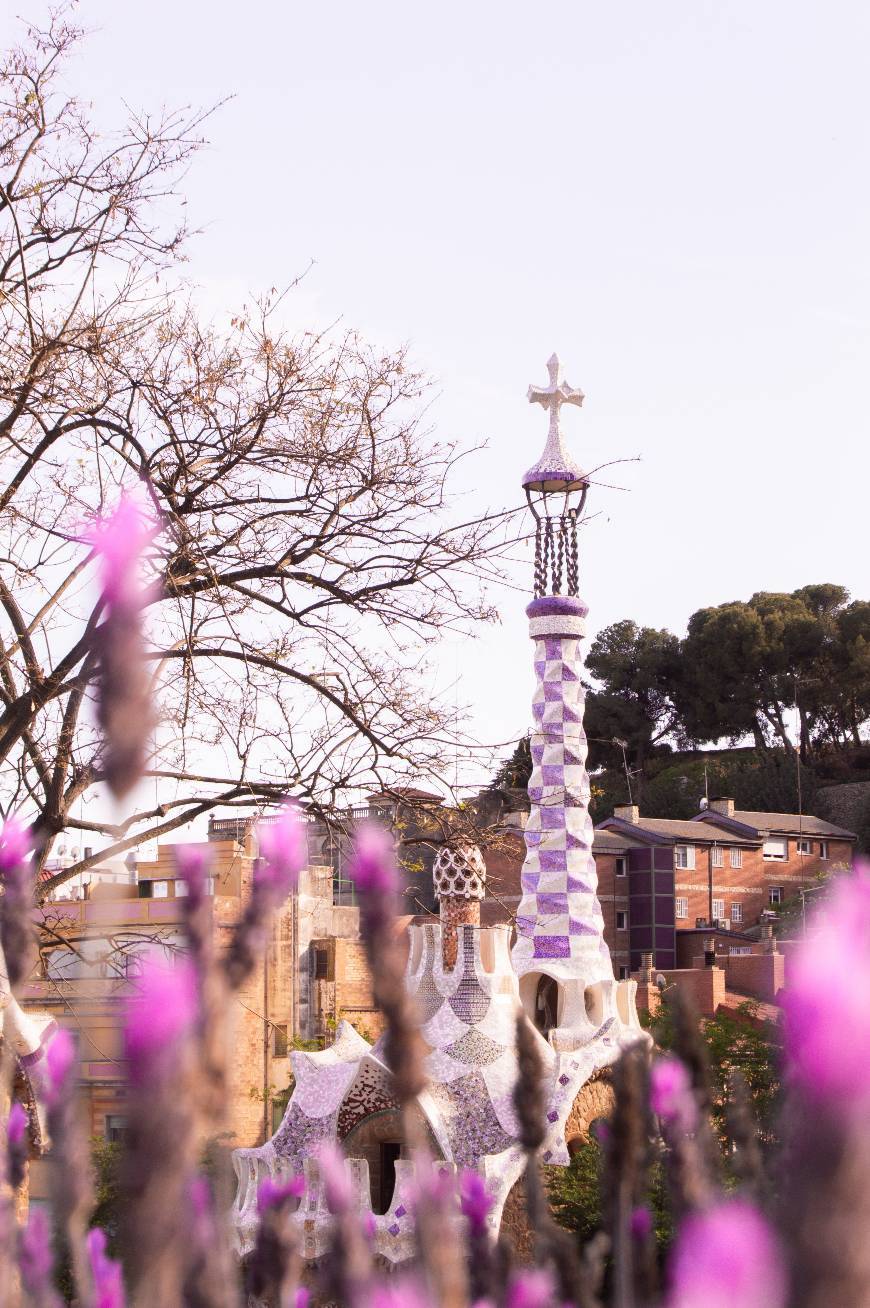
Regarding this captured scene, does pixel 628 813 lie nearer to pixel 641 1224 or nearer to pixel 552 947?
pixel 552 947

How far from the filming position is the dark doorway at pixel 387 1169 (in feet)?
55.6

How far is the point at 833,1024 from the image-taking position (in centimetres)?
75

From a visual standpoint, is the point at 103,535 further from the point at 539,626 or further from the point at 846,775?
the point at 846,775

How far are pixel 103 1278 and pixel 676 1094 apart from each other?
0.63 m

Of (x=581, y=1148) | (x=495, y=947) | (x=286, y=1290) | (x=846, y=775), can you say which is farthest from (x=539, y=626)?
(x=846, y=775)

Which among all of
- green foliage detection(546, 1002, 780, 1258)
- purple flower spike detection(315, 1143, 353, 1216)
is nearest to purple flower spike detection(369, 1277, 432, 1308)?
purple flower spike detection(315, 1143, 353, 1216)

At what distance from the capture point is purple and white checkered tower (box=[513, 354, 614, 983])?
59.3 feet

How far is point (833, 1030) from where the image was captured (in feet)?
2.47

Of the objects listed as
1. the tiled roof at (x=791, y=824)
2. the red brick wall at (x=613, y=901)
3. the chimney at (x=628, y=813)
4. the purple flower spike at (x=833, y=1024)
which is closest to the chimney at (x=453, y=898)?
the purple flower spike at (x=833, y=1024)

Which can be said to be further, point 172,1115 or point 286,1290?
point 286,1290

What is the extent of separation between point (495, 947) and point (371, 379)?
7383 millimetres

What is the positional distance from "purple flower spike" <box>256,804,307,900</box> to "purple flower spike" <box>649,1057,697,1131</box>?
57 cm

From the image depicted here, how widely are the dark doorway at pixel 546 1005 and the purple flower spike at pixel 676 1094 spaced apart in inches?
674

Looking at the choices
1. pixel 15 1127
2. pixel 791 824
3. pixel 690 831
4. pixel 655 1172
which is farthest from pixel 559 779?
pixel 791 824
